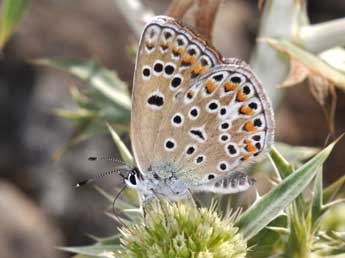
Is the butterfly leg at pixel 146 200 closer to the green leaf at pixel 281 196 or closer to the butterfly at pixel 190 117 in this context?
the butterfly at pixel 190 117

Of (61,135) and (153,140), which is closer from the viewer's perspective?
(153,140)

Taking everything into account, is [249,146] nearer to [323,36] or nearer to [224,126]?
[224,126]

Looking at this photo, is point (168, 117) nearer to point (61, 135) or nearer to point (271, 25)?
point (271, 25)

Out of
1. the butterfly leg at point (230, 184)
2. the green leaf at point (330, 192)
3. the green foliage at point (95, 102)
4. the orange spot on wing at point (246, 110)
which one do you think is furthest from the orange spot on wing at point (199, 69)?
the green foliage at point (95, 102)

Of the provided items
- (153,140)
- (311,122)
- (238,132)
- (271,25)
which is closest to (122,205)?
(153,140)

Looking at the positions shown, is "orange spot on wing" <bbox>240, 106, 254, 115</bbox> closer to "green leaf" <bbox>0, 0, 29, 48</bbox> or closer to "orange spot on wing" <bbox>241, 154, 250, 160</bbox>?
"orange spot on wing" <bbox>241, 154, 250, 160</bbox>

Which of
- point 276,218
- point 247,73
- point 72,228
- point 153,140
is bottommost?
point 72,228

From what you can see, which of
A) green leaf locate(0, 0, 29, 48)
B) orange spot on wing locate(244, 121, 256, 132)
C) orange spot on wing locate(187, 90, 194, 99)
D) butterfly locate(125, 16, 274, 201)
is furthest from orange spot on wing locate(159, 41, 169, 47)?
green leaf locate(0, 0, 29, 48)
